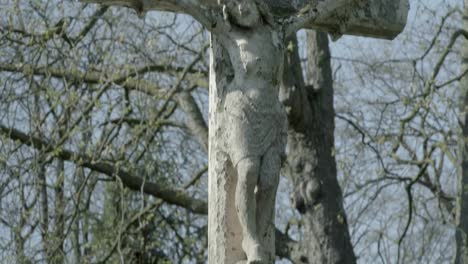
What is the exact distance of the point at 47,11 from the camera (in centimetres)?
1417

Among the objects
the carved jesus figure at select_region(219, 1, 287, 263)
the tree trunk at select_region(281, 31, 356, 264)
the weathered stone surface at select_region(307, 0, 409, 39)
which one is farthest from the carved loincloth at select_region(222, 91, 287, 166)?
the tree trunk at select_region(281, 31, 356, 264)

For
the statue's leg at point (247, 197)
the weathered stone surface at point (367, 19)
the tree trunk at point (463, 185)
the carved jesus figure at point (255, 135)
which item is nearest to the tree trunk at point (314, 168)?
the tree trunk at point (463, 185)

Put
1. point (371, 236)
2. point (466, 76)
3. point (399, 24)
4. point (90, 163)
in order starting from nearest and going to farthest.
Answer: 1. point (399, 24)
2. point (90, 163)
3. point (466, 76)
4. point (371, 236)

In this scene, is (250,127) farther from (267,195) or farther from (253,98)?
(267,195)

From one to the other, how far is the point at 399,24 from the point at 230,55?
1345 millimetres

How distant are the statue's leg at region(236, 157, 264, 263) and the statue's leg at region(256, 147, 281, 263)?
0.04 m

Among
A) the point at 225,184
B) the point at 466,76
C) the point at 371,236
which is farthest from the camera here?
the point at 371,236

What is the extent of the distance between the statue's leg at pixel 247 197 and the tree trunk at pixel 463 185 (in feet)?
21.4

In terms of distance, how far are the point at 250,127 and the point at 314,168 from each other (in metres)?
6.53

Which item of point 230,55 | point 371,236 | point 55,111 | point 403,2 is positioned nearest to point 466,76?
point 371,236

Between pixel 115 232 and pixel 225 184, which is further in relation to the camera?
pixel 115 232

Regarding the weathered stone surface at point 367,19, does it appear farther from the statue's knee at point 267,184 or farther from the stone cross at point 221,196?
the statue's knee at point 267,184

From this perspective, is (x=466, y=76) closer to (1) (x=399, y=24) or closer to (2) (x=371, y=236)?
(2) (x=371, y=236)

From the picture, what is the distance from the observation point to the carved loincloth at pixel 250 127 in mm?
7000
